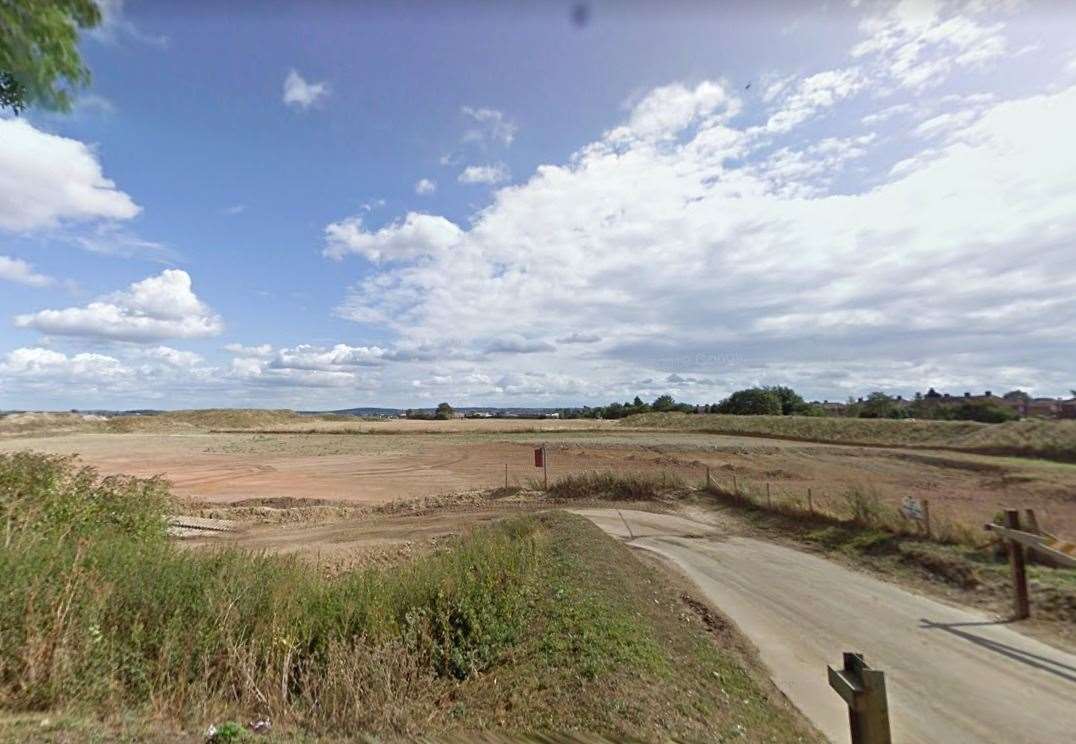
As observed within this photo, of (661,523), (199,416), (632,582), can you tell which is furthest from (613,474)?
(199,416)

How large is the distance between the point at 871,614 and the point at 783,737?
201 inches

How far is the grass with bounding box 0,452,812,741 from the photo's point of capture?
438cm

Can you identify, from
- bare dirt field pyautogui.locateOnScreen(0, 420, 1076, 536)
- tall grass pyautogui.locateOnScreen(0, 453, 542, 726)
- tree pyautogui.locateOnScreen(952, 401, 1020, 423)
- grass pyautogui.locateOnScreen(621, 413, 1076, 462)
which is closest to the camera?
tall grass pyautogui.locateOnScreen(0, 453, 542, 726)

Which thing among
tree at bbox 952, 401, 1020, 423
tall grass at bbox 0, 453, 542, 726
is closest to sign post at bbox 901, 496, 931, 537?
tall grass at bbox 0, 453, 542, 726

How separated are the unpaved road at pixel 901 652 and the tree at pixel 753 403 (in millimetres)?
95948

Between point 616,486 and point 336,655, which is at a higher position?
point 336,655

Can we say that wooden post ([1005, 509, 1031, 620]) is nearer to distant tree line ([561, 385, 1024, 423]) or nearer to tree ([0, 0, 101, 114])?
tree ([0, 0, 101, 114])

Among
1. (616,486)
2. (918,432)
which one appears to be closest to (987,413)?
(918,432)

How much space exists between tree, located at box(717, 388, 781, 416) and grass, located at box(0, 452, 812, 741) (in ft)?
334

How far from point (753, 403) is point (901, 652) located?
4203 inches

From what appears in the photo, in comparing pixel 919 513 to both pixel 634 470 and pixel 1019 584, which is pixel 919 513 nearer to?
pixel 1019 584

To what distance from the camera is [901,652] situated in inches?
284

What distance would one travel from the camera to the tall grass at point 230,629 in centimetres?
465

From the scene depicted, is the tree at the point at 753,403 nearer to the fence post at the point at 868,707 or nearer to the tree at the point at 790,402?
the tree at the point at 790,402
